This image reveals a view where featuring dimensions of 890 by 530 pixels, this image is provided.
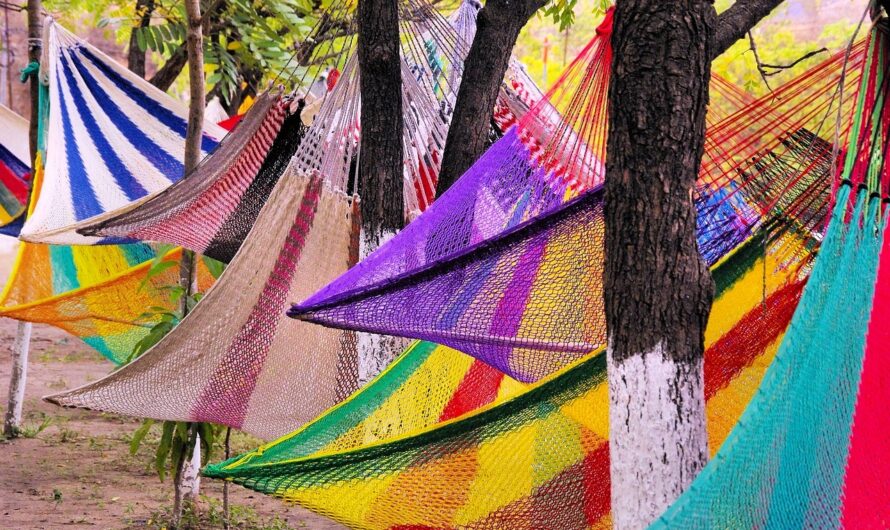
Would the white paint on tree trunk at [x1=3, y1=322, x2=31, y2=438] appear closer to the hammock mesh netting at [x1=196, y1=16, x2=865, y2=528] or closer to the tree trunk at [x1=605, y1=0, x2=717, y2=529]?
the hammock mesh netting at [x1=196, y1=16, x2=865, y2=528]

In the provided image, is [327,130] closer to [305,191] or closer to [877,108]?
[305,191]

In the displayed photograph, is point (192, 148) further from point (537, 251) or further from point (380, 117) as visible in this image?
point (537, 251)

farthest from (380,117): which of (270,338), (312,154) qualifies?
(270,338)

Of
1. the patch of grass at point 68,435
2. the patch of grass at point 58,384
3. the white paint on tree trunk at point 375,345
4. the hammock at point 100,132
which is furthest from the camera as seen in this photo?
the patch of grass at point 58,384

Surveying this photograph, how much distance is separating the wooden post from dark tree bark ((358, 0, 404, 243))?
2027 millimetres

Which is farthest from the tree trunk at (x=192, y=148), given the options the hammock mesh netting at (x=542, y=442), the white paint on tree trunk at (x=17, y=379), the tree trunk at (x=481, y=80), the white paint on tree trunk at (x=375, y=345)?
the white paint on tree trunk at (x=17, y=379)

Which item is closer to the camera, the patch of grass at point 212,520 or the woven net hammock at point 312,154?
the woven net hammock at point 312,154

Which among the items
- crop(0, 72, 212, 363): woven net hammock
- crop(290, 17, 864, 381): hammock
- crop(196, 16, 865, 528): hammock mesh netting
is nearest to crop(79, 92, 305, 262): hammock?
crop(0, 72, 212, 363): woven net hammock

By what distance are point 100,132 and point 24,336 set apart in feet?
3.41

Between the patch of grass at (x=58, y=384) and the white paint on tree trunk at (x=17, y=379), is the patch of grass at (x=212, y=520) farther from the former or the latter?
the patch of grass at (x=58, y=384)

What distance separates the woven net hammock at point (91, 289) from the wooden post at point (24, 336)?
0.06 metres

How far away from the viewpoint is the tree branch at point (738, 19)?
211 cm

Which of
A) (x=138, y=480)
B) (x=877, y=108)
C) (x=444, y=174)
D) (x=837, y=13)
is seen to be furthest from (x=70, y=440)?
(x=837, y=13)

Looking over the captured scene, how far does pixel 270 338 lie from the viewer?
132 inches
